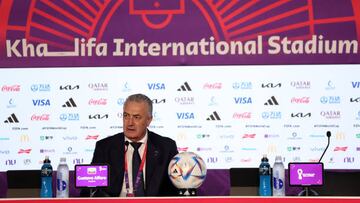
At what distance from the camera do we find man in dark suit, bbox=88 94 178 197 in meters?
5.19

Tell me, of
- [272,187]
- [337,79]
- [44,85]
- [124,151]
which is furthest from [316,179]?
[44,85]

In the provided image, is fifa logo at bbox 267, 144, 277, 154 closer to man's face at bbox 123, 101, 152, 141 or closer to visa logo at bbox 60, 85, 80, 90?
visa logo at bbox 60, 85, 80, 90

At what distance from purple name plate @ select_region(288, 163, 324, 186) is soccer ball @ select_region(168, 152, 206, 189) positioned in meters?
0.72

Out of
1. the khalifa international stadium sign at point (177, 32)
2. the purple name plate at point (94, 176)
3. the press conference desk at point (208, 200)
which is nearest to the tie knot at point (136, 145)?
the purple name plate at point (94, 176)

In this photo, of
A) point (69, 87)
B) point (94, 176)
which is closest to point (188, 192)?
point (94, 176)

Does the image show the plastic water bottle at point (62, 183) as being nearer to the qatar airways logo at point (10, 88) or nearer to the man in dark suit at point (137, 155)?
the man in dark suit at point (137, 155)

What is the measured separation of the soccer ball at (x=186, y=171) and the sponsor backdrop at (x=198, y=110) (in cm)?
264

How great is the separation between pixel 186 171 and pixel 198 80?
276 cm

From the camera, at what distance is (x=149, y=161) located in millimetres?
5348

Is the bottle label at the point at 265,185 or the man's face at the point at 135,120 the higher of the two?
the man's face at the point at 135,120

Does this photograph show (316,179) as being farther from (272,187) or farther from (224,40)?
(224,40)

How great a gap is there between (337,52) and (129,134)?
106 inches

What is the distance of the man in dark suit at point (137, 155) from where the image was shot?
519 cm

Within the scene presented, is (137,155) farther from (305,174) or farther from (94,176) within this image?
(305,174)
